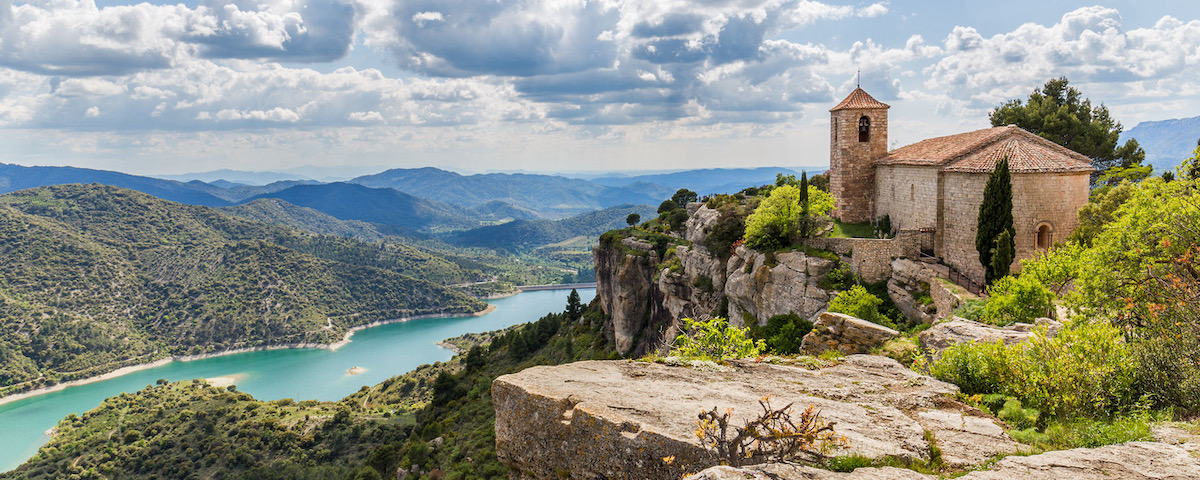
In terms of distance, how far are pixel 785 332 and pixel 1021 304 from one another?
10602mm

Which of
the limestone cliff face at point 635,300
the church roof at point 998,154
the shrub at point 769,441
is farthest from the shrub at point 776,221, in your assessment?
the shrub at point 769,441

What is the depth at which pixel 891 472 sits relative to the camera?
22.1ft

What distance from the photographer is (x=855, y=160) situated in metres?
39.7

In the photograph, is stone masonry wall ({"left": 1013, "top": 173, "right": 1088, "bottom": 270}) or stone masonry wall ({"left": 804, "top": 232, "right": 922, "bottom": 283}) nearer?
stone masonry wall ({"left": 1013, "top": 173, "right": 1088, "bottom": 270})

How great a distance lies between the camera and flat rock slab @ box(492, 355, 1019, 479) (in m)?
7.65

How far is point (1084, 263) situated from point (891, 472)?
13.9 meters

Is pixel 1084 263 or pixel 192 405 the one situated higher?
pixel 1084 263

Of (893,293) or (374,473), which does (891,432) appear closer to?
(893,293)

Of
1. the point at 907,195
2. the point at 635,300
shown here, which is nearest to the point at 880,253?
the point at 907,195

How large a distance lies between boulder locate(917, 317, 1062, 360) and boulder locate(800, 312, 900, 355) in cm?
173

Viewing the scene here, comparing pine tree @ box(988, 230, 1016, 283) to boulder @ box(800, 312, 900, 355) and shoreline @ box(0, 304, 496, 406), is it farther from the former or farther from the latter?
shoreline @ box(0, 304, 496, 406)

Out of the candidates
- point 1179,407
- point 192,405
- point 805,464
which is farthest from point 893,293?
point 192,405

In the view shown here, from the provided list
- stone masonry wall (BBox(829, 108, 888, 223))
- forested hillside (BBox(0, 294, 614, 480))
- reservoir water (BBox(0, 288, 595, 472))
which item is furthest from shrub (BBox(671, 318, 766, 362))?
reservoir water (BBox(0, 288, 595, 472))

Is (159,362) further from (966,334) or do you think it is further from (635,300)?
(966,334)
